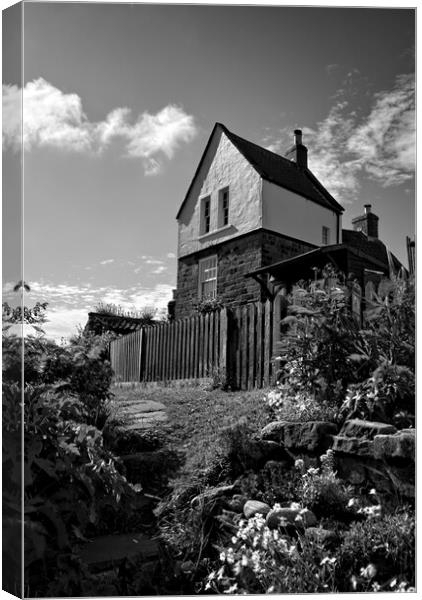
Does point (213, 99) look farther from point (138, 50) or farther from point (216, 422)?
point (216, 422)

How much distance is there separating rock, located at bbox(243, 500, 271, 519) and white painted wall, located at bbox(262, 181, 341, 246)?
2069 millimetres

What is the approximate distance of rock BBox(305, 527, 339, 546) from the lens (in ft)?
7.74

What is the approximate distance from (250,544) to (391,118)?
238 centimetres

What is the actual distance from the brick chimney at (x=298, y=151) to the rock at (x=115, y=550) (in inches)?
86.7

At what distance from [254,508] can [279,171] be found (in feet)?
7.42

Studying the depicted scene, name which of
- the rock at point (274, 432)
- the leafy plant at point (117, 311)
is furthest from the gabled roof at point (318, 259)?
the leafy plant at point (117, 311)

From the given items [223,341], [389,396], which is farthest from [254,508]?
[223,341]

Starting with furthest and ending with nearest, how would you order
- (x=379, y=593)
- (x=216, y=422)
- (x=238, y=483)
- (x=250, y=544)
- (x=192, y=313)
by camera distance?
(x=192, y=313) < (x=216, y=422) < (x=238, y=483) < (x=250, y=544) < (x=379, y=593)

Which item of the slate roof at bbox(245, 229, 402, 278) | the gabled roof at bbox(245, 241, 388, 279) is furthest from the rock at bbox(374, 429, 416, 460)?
the gabled roof at bbox(245, 241, 388, 279)

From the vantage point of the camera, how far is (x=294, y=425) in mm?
2865

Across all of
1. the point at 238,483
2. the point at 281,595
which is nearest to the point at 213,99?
the point at 238,483

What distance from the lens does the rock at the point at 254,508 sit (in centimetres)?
258

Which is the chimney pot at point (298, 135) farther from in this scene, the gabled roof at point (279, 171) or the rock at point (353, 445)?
the rock at point (353, 445)

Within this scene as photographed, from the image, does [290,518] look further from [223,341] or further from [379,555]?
[223,341]
